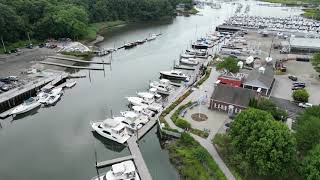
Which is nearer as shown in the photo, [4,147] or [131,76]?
[4,147]

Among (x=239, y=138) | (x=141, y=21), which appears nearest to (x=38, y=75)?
(x=239, y=138)

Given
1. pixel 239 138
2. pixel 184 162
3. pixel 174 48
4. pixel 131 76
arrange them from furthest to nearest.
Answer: pixel 174 48 < pixel 131 76 < pixel 184 162 < pixel 239 138

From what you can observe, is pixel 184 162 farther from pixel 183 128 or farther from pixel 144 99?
pixel 144 99

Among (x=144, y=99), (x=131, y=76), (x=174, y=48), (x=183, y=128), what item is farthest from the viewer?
(x=174, y=48)

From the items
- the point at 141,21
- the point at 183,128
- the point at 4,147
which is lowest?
the point at 4,147

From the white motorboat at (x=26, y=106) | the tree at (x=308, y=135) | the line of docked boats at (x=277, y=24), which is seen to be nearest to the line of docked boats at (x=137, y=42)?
the line of docked boats at (x=277, y=24)

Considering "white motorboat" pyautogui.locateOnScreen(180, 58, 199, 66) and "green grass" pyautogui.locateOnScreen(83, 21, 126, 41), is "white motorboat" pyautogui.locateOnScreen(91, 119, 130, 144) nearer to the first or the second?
"white motorboat" pyautogui.locateOnScreen(180, 58, 199, 66)

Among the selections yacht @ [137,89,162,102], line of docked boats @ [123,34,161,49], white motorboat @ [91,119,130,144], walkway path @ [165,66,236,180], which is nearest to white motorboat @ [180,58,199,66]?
walkway path @ [165,66,236,180]

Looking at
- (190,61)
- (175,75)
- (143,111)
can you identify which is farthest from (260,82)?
(190,61)
